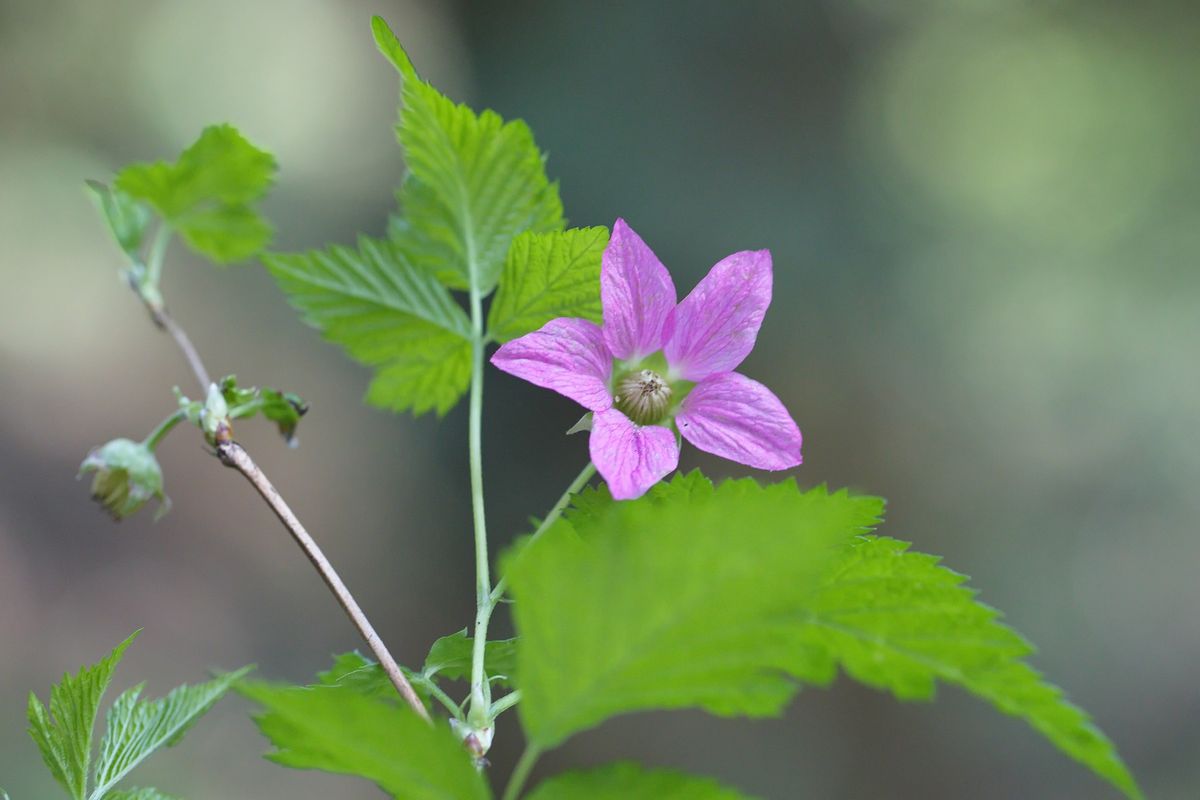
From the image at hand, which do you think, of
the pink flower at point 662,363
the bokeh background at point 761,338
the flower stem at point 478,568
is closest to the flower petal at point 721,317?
the pink flower at point 662,363

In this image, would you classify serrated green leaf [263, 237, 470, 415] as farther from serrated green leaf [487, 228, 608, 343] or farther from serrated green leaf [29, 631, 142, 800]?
serrated green leaf [29, 631, 142, 800]

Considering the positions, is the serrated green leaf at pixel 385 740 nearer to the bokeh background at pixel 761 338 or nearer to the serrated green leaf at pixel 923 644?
the serrated green leaf at pixel 923 644

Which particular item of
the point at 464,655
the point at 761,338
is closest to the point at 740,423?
the point at 464,655

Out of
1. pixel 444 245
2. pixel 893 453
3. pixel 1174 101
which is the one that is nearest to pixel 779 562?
pixel 444 245

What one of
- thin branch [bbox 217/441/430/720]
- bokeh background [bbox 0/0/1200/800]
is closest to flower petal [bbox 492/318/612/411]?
thin branch [bbox 217/441/430/720]

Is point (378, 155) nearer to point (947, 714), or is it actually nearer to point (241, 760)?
point (241, 760)
